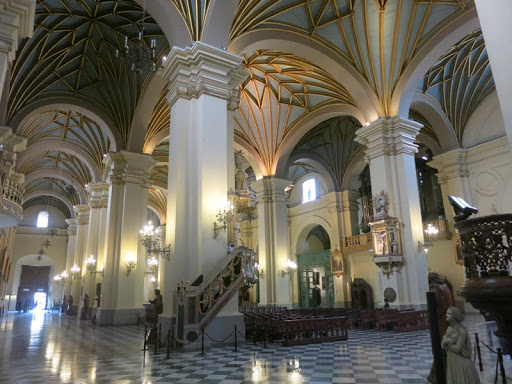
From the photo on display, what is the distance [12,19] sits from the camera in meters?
6.83

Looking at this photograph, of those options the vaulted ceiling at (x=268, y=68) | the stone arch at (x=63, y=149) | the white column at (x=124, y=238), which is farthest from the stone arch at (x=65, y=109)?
the stone arch at (x=63, y=149)

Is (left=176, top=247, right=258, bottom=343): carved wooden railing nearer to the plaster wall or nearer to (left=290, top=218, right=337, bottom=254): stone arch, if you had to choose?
(left=290, top=218, right=337, bottom=254): stone arch

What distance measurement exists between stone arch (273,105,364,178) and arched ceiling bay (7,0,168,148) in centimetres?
700

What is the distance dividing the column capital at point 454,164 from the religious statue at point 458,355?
14.4 metres

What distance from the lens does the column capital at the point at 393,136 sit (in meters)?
13.2

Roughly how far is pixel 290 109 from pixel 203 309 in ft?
38.3

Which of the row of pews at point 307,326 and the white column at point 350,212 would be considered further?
the white column at point 350,212

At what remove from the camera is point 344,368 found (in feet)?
19.3

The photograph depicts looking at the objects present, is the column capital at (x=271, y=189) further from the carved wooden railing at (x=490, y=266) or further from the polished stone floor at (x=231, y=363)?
the carved wooden railing at (x=490, y=266)

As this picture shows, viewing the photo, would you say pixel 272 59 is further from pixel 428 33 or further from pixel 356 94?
pixel 428 33

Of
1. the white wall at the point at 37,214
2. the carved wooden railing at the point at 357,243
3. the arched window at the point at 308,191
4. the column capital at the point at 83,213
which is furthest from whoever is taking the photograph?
the white wall at the point at 37,214

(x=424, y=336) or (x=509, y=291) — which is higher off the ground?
(x=509, y=291)

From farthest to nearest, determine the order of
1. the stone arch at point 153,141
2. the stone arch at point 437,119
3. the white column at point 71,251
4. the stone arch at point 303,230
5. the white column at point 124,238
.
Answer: the white column at point 71,251, the stone arch at point 303,230, the stone arch at point 153,141, the stone arch at point 437,119, the white column at point 124,238

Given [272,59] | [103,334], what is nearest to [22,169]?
[103,334]
